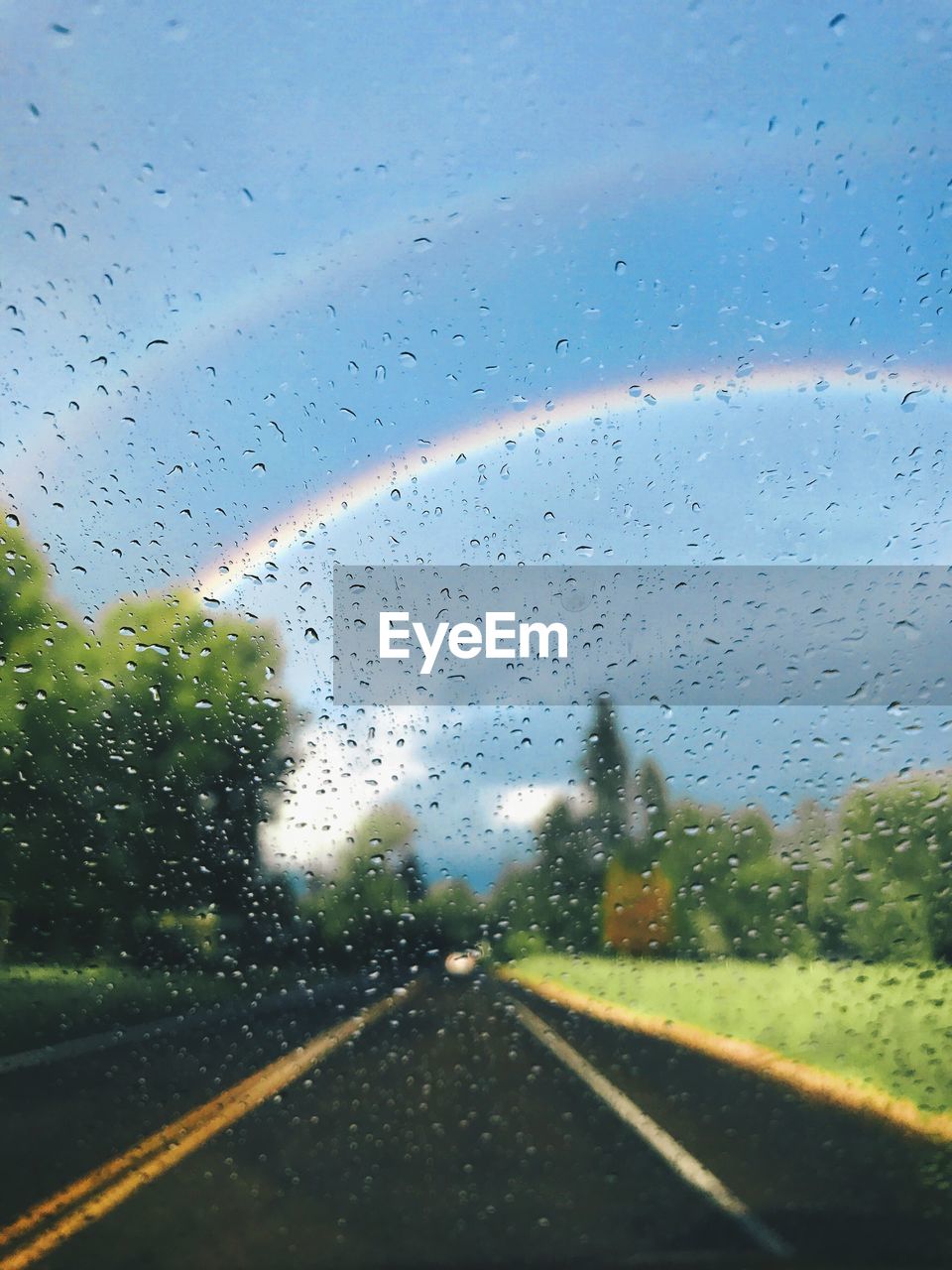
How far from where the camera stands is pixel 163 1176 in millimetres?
3576

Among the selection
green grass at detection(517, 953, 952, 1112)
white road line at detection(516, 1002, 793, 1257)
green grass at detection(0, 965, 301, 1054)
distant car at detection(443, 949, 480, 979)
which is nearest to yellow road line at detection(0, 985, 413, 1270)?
distant car at detection(443, 949, 480, 979)

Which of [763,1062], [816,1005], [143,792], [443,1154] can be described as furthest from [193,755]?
[816,1005]

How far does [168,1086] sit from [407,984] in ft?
3.66

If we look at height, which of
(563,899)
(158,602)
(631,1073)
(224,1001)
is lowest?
(631,1073)

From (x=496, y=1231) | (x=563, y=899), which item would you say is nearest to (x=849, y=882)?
(x=563, y=899)

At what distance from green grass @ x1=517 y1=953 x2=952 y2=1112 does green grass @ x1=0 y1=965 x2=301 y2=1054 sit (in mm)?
1331

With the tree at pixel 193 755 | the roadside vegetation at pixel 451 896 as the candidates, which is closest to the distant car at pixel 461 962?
the roadside vegetation at pixel 451 896

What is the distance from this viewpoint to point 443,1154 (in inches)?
148

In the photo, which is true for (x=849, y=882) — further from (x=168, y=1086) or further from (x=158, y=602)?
(x=158, y=602)

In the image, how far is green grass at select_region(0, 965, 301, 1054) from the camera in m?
4.66

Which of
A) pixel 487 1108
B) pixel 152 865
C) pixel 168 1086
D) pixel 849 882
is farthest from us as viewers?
pixel 152 865

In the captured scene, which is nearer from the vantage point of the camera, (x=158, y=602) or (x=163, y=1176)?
(x=163, y=1176)

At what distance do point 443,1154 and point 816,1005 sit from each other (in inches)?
62.7

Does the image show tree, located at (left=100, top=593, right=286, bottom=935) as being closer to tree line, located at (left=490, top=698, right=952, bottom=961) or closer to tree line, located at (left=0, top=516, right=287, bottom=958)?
tree line, located at (left=0, top=516, right=287, bottom=958)
